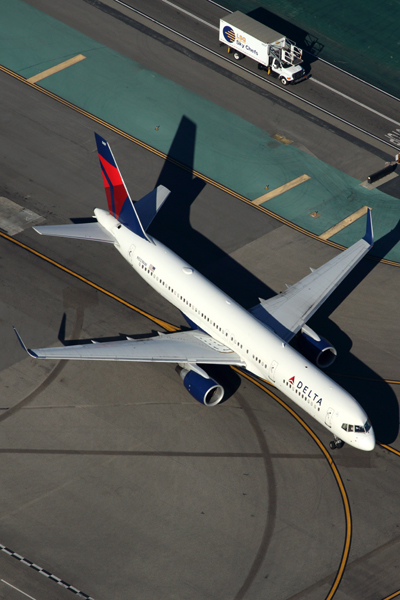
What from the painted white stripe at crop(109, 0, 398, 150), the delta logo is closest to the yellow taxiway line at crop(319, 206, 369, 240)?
the painted white stripe at crop(109, 0, 398, 150)

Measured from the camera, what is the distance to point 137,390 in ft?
166

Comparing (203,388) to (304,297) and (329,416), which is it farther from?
(304,297)

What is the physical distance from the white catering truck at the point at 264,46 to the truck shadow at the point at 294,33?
13.1 feet

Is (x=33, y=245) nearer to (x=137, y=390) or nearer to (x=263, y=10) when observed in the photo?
(x=137, y=390)

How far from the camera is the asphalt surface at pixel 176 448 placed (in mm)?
41844

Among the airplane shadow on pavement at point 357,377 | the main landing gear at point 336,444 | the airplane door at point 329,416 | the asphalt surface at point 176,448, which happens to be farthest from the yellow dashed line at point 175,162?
the airplane door at point 329,416

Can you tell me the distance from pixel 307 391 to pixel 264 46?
4618cm

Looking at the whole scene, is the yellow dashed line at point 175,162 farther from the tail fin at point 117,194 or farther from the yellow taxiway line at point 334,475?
the yellow taxiway line at point 334,475

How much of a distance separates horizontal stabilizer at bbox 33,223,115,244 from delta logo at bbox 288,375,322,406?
1839 cm

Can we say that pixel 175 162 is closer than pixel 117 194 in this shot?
No

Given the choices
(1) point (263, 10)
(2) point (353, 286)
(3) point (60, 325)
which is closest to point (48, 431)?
(3) point (60, 325)

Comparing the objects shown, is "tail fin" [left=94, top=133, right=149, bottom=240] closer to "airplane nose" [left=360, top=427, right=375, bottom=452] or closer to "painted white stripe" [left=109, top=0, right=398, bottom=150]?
"airplane nose" [left=360, top=427, right=375, bottom=452]

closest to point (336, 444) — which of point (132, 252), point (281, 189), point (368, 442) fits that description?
point (368, 442)

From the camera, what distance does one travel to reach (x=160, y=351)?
161 ft
